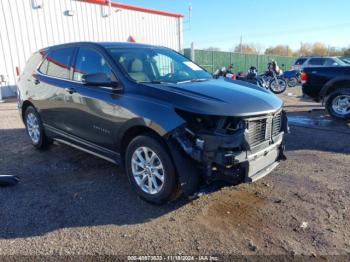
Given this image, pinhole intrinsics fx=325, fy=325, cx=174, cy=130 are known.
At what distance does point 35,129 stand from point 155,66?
9.35ft

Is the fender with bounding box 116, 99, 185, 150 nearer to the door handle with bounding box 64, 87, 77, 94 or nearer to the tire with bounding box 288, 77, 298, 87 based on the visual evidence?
the door handle with bounding box 64, 87, 77, 94

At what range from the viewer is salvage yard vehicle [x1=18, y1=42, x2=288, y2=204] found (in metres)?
3.30

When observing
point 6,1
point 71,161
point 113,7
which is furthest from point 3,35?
point 71,161

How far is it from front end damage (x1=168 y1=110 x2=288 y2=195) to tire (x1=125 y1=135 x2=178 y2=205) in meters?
0.15

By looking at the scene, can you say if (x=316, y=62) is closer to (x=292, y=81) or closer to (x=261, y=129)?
(x=292, y=81)

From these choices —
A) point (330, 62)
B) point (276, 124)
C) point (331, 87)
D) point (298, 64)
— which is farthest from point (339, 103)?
point (298, 64)

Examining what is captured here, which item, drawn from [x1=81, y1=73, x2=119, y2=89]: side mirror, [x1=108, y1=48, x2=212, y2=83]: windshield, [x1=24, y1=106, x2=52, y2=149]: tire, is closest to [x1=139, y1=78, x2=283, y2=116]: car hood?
[x1=108, y1=48, x2=212, y2=83]: windshield

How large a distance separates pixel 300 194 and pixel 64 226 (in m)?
2.80

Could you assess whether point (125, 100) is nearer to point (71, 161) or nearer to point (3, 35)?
point (71, 161)

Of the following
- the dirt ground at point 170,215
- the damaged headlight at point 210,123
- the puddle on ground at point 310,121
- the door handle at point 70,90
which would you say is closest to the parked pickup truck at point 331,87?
the puddle on ground at point 310,121

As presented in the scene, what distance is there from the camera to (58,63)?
516cm

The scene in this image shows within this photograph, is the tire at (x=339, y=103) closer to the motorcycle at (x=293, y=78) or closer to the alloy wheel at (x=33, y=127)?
the alloy wheel at (x=33, y=127)

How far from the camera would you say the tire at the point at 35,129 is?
5.71 m

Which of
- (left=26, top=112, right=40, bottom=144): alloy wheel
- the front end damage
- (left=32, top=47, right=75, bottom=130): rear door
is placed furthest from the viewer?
(left=26, top=112, right=40, bottom=144): alloy wheel
